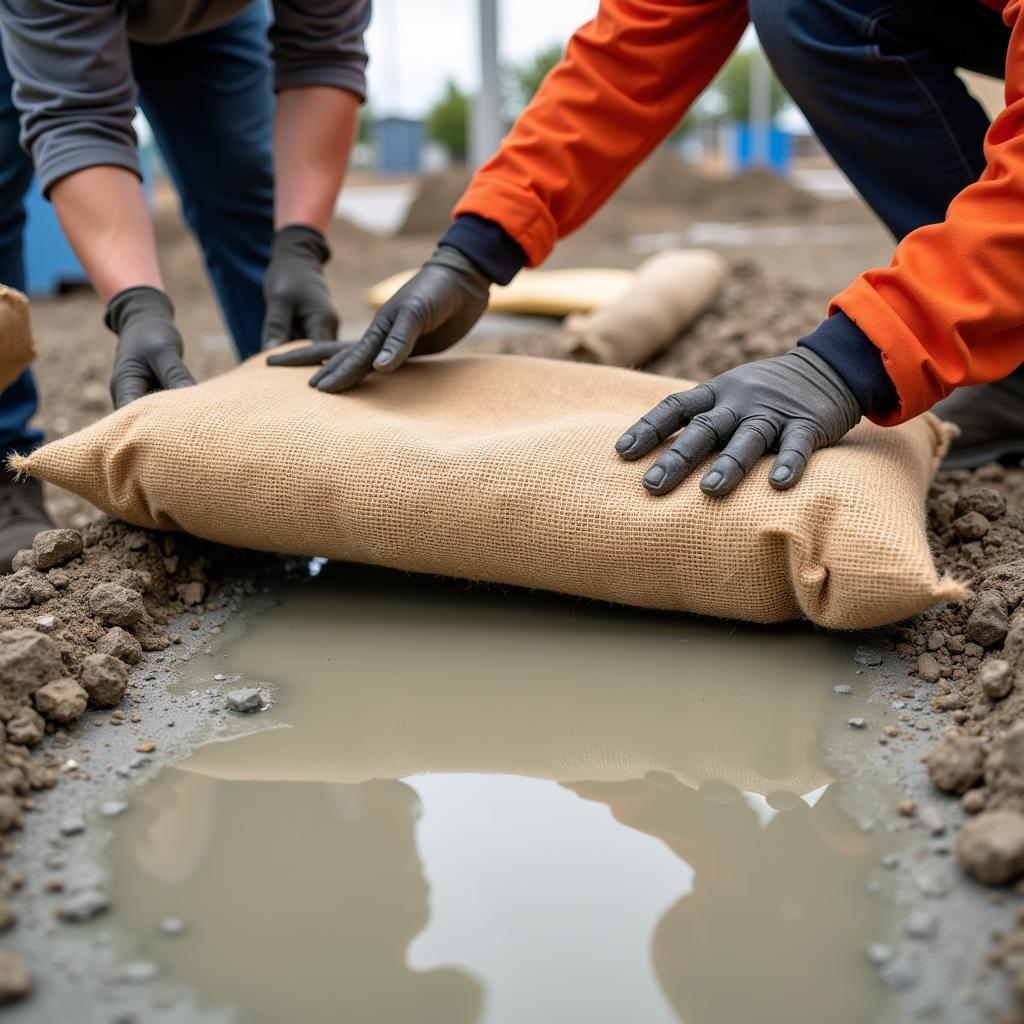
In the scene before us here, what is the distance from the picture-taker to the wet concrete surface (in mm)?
874

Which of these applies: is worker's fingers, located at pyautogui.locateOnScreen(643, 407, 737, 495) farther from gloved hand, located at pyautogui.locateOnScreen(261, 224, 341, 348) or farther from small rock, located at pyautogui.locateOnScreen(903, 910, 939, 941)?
gloved hand, located at pyautogui.locateOnScreen(261, 224, 341, 348)

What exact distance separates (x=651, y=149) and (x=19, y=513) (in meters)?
1.25

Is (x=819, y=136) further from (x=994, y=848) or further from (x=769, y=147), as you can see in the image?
(x=769, y=147)

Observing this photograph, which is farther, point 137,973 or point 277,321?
point 277,321

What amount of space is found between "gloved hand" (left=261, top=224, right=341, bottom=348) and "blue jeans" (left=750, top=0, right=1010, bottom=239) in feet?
2.89

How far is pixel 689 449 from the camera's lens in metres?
1.37

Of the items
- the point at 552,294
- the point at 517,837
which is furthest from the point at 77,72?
the point at 552,294

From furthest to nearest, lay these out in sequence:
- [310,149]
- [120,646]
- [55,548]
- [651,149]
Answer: [310,149] → [651,149] → [55,548] → [120,646]

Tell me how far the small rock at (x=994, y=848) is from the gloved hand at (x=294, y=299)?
4.71 ft

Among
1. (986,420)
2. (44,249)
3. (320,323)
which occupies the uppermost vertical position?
(320,323)

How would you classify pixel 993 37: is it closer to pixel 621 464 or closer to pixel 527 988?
pixel 621 464

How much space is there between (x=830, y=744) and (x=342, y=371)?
89cm

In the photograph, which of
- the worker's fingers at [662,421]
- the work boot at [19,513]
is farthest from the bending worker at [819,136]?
the work boot at [19,513]

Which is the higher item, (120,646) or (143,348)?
(143,348)
